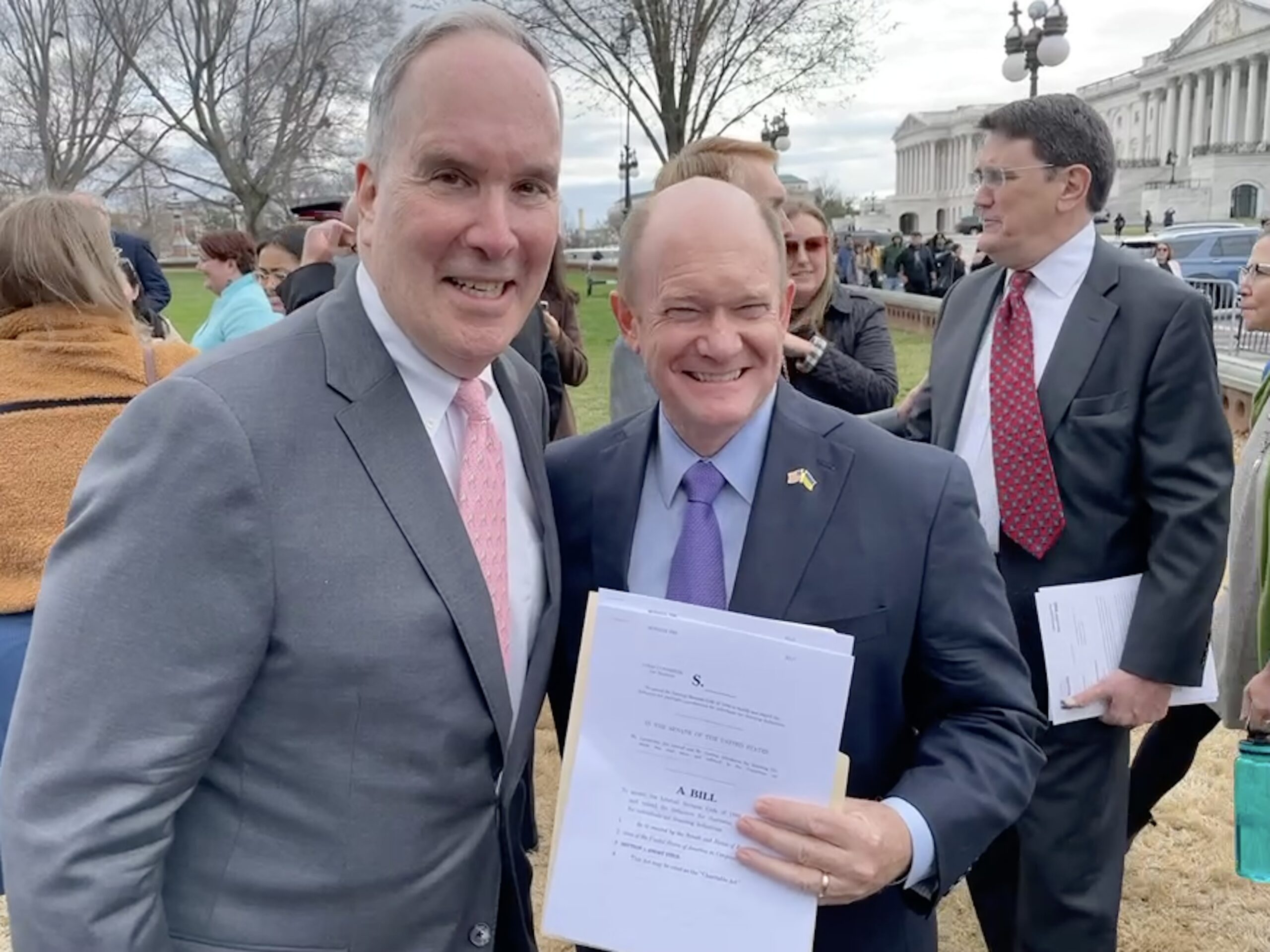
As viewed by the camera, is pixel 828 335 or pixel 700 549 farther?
pixel 828 335

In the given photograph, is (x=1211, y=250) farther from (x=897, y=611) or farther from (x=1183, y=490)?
(x=897, y=611)

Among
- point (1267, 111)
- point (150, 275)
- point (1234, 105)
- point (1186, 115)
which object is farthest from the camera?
point (1186, 115)

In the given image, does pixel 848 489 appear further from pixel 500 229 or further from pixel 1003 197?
pixel 1003 197

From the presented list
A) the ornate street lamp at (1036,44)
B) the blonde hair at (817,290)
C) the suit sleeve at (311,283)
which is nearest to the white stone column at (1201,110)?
the ornate street lamp at (1036,44)

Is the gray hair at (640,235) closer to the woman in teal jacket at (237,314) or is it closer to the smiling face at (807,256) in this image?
the smiling face at (807,256)

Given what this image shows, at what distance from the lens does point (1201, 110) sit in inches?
3282

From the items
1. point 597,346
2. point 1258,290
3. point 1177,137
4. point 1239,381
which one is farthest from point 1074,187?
point 1177,137

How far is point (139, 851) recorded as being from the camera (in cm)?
127

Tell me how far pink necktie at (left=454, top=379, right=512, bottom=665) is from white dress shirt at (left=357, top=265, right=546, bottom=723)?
0.01m

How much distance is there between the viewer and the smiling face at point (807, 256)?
Answer: 363 cm

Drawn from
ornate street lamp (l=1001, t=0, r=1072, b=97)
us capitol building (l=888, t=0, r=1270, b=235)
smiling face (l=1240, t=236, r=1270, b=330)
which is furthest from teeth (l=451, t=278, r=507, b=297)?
us capitol building (l=888, t=0, r=1270, b=235)

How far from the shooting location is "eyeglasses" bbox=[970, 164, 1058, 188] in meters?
2.84

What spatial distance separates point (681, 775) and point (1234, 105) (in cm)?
9483

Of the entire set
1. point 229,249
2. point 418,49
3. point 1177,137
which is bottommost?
point 229,249
